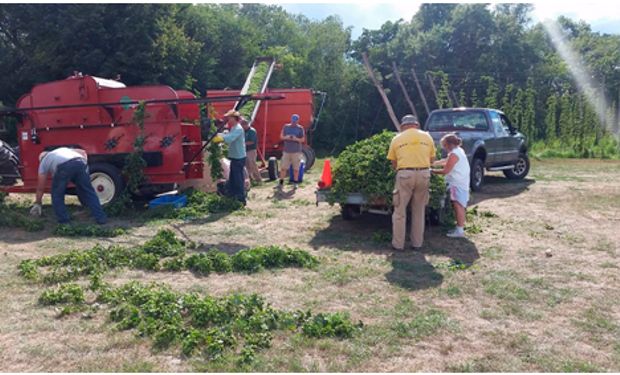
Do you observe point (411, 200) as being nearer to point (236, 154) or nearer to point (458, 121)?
point (236, 154)

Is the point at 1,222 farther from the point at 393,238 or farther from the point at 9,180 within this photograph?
the point at 393,238

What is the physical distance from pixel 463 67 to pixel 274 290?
26260 mm

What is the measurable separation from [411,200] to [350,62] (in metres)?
27.5

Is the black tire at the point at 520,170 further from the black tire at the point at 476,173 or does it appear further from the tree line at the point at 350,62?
the tree line at the point at 350,62

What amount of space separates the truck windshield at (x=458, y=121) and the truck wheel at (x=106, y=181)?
734 cm

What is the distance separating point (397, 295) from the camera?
556 cm

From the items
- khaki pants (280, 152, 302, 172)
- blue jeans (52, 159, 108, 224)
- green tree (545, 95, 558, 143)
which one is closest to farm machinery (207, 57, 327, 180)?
khaki pants (280, 152, 302, 172)

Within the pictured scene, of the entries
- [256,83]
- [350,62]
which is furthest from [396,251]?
[350,62]

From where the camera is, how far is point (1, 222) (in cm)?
905

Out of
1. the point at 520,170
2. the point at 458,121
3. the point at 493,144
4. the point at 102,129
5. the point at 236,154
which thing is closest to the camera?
the point at 102,129

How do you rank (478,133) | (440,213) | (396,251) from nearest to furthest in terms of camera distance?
(396,251) < (440,213) < (478,133)

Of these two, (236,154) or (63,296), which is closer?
(63,296)

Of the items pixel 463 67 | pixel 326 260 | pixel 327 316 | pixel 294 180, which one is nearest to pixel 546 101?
pixel 463 67

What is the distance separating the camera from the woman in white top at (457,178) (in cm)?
807
